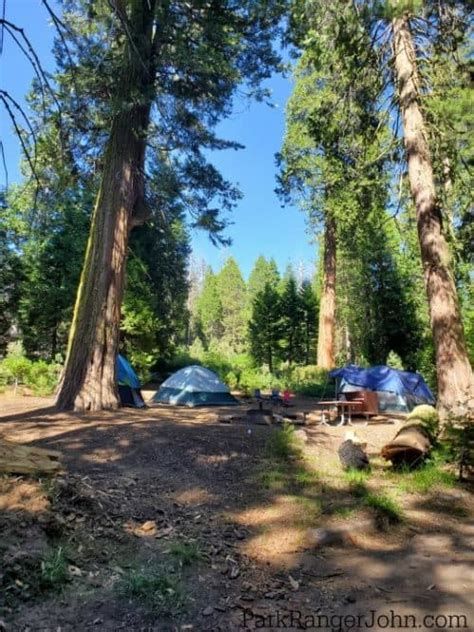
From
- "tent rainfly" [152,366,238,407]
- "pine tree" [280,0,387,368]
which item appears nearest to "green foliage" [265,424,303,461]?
"pine tree" [280,0,387,368]

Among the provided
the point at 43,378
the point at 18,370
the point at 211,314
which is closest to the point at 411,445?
the point at 43,378

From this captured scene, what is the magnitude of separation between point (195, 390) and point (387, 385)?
5.80 m

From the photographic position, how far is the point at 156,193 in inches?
412

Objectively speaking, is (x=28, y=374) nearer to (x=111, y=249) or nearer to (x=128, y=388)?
(x=128, y=388)

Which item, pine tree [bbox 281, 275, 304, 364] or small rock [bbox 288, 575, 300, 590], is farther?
pine tree [bbox 281, 275, 304, 364]

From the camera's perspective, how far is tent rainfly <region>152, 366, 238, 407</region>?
13359 mm

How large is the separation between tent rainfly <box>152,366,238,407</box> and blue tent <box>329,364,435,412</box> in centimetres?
341

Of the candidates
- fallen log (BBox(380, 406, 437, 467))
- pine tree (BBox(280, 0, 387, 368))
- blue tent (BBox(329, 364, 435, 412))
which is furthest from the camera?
blue tent (BBox(329, 364, 435, 412))

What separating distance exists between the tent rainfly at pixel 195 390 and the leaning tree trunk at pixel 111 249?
5039 mm

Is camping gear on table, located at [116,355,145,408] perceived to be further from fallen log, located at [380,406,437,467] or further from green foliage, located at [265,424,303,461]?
fallen log, located at [380,406,437,467]

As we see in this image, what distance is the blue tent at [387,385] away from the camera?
1329 centimetres

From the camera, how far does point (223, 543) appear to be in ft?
11.2

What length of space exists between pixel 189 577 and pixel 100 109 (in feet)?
29.3

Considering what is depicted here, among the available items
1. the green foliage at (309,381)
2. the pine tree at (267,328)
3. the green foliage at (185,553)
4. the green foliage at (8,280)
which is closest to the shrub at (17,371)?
the green foliage at (8,280)
